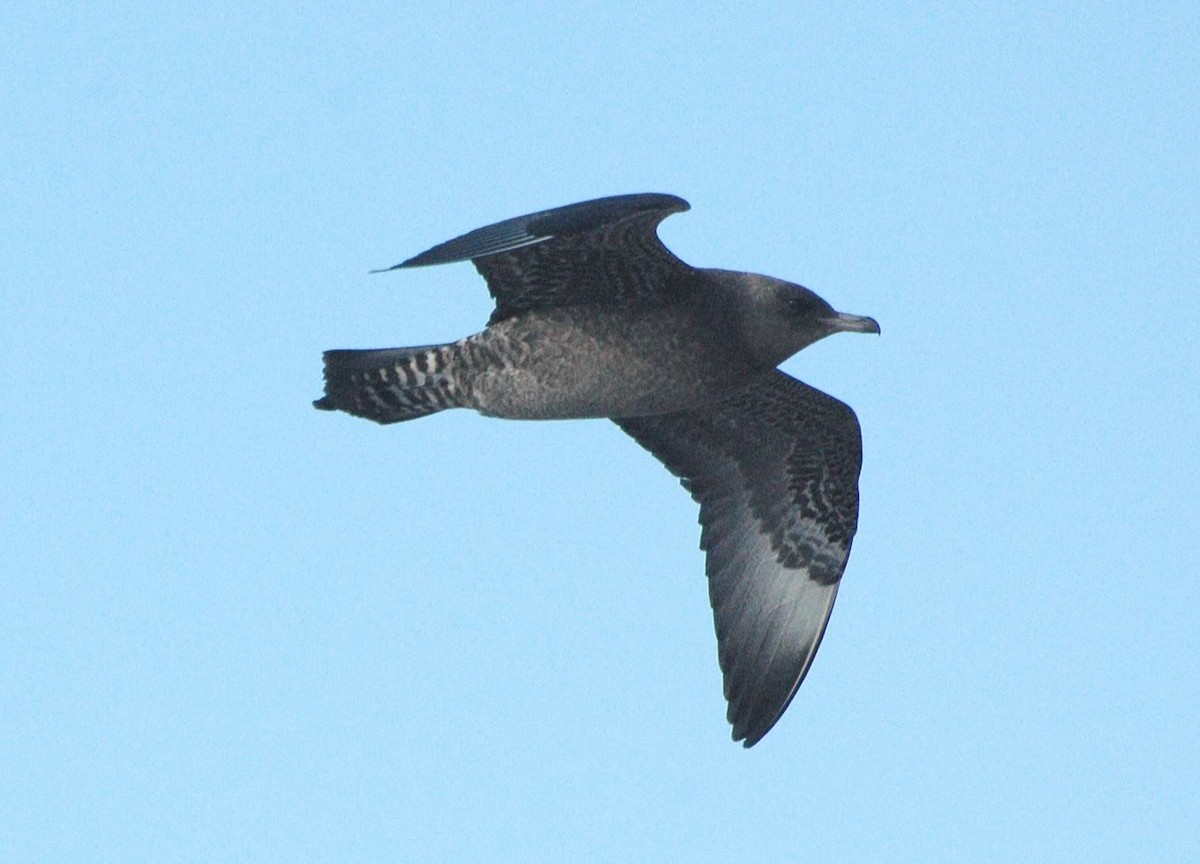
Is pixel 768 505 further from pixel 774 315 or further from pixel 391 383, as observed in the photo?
pixel 391 383

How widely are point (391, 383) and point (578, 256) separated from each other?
117cm

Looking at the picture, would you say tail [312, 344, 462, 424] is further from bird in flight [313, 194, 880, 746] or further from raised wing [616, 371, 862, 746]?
raised wing [616, 371, 862, 746]

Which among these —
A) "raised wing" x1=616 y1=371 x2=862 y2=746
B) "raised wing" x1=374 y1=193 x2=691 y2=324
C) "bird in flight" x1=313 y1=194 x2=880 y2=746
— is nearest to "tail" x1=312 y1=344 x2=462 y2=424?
"bird in flight" x1=313 y1=194 x2=880 y2=746

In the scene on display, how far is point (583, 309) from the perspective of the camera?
30.9 feet

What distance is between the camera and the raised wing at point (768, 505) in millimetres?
10344

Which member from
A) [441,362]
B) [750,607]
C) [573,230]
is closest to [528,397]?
[441,362]

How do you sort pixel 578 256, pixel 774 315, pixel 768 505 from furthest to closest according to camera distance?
pixel 768 505 < pixel 774 315 < pixel 578 256

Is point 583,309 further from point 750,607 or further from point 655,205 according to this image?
point 750,607

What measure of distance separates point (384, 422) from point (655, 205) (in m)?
1.95

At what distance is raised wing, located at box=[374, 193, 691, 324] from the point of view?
8.52 metres

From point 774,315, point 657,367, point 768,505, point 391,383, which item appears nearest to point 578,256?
point 657,367

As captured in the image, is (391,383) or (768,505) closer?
(391,383)

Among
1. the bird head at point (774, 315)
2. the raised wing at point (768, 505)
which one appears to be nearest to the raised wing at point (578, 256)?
the bird head at point (774, 315)

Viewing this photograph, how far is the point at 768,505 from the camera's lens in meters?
10.7
